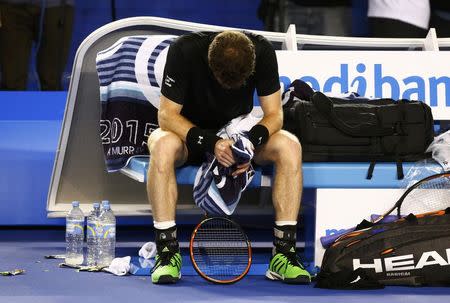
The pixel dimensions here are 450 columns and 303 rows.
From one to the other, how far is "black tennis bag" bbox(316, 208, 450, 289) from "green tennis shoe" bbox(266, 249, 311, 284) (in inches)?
3.0

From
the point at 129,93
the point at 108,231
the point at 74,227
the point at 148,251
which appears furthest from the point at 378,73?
the point at 74,227

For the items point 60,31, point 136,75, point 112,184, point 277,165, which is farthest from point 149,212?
point 60,31

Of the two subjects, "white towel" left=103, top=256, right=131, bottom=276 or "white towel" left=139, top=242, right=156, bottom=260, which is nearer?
"white towel" left=103, top=256, right=131, bottom=276

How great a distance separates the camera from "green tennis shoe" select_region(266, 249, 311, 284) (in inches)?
190

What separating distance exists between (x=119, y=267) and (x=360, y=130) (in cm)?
128

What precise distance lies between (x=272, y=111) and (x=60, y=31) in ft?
8.00

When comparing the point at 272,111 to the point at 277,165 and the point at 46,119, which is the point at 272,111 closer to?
the point at 277,165

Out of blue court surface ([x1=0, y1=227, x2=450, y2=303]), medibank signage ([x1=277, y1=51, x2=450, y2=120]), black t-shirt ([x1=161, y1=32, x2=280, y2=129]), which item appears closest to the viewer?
blue court surface ([x1=0, y1=227, x2=450, y2=303])

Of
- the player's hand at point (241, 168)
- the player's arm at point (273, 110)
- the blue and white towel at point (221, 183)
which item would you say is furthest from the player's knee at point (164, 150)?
the player's arm at point (273, 110)

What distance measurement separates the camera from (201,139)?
15.9ft

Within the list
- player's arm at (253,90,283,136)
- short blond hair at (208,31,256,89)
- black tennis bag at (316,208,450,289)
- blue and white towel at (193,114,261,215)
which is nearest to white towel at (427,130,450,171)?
black tennis bag at (316,208,450,289)

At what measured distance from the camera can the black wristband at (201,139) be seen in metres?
4.83

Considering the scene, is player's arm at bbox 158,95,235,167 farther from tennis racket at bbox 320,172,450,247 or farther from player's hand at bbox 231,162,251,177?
tennis racket at bbox 320,172,450,247

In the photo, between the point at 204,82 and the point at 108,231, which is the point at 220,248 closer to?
the point at 108,231
